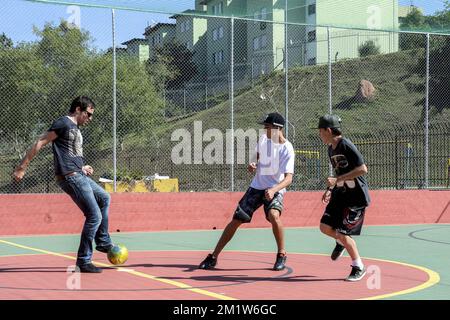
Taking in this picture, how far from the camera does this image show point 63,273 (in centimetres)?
866

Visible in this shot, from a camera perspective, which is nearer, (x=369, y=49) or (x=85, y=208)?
(x=85, y=208)

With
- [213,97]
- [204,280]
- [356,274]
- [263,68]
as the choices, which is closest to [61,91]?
[204,280]

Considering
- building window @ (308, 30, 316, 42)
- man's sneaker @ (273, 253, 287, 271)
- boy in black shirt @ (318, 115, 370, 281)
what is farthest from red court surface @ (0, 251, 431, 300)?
building window @ (308, 30, 316, 42)

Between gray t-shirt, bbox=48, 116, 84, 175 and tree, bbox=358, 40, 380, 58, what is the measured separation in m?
39.2

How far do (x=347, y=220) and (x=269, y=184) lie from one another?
53.8 inches

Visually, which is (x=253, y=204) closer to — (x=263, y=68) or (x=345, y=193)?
(x=345, y=193)

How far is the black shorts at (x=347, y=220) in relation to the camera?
26.6 feet

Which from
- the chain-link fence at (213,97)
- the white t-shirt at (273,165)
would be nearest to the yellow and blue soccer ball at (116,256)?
the white t-shirt at (273,165)

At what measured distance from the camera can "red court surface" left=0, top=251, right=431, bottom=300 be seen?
7.04 meters

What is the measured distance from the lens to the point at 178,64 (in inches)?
1019

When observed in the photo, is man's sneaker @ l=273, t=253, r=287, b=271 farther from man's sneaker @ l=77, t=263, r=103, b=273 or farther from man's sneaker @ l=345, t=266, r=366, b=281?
man's sneaker @ l=77, t=263, r=103, b=273

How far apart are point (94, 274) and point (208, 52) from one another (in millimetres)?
24768

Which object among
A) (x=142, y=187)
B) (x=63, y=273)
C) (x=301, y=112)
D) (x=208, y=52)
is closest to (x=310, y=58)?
(x=301, y=112)
